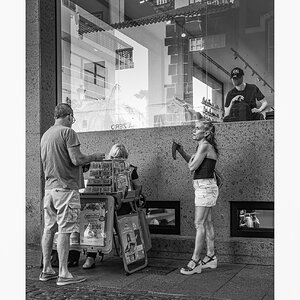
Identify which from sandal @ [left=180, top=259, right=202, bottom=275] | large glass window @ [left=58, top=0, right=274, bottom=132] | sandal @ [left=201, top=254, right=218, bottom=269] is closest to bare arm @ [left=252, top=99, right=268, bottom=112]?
large glass window @ [left=58, top=0, right=274, bottom=132]

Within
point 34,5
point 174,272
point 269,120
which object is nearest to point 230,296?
point 174,272

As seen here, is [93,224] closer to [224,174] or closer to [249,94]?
[224,174]

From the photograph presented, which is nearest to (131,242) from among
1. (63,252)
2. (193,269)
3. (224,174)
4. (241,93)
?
(193,269)

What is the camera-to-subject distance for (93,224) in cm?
558

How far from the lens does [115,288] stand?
4.96 m

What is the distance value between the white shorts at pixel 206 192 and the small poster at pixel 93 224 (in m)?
1.16

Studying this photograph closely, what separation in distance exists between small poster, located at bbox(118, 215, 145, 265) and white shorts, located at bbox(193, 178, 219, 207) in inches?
35.1

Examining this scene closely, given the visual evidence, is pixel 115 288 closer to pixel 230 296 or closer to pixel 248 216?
pixel 230 296

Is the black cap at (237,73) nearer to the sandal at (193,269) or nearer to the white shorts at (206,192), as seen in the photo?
the white shorts at (206,192)

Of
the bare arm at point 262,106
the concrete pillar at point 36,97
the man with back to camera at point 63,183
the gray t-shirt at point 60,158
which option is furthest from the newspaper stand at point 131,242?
the bare arm at point 262,106

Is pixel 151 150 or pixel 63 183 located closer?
pixel 63 183

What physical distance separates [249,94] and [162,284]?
3373 millimetres
